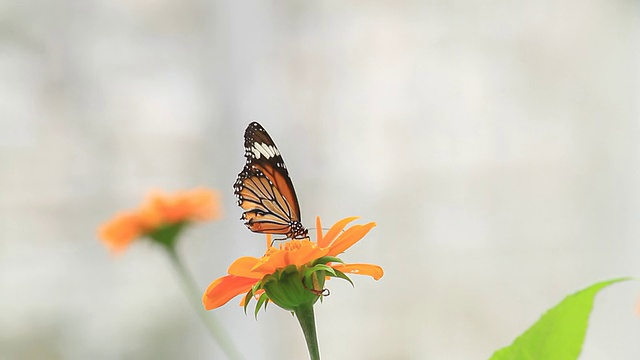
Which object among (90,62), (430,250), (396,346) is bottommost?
(396,346)

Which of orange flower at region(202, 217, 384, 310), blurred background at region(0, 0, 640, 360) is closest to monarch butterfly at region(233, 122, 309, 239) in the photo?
orange flower at region(202, 217, 384, 310)

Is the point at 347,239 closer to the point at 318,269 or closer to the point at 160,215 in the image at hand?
the point at 318,269

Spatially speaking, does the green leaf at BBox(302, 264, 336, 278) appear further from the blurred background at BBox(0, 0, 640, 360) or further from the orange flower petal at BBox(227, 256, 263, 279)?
the blurred background at BBox(0, 0, 640, 360)

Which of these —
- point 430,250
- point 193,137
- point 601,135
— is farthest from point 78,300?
point 601,135

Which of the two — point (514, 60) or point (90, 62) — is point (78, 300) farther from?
point (514, 60)

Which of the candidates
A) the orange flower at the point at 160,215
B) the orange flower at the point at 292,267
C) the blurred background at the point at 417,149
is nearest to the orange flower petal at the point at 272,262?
the orange flower at the point at 292,267

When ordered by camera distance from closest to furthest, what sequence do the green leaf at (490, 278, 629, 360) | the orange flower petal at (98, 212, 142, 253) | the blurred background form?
the green leaf at (490, 278, 629, 360), the orange flower petal at (98, 212, 142, 253), the blurred background

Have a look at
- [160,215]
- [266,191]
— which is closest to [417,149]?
[160,215]
